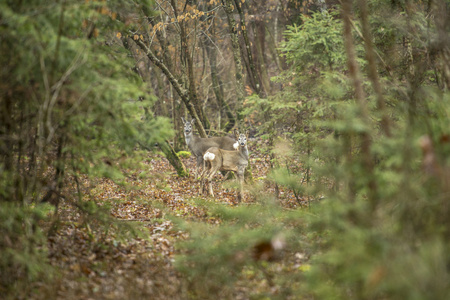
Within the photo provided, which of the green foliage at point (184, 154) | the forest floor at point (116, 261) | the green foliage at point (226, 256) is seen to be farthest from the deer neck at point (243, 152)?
the green foliage at point (226, 256)

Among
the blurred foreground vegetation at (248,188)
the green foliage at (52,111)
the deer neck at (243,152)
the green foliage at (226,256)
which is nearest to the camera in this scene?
the blurred foreground vegetation at (248,188)

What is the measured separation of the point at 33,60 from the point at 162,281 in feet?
10.4

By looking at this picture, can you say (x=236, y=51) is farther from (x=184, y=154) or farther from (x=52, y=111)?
(x=52, y=111)

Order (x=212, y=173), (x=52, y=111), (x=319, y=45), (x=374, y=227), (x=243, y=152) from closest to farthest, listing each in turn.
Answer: (x=374, y=227)
(x=52, y=111)
(x=319, y=45)
(x=212, y=173)
(x=243, y=152)

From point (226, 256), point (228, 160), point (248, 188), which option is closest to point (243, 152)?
point (228, 160)

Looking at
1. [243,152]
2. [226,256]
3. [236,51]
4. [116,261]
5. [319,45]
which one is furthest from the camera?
[236,51]

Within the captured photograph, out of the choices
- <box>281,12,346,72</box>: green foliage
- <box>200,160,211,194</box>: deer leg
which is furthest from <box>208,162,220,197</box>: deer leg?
Result: <box>281,12,346,72</box>: green foliage

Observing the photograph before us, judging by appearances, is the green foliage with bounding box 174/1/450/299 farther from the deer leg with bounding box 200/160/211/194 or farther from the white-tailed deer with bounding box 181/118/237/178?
the white-tailed deer with bounding box 181/118/237/178

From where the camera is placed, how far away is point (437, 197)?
3.86 m

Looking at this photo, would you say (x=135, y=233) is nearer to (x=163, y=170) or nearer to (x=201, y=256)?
(x=201, y=256)

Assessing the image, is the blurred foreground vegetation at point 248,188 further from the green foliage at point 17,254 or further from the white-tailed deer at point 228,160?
the white-tailed deer at point 228,160

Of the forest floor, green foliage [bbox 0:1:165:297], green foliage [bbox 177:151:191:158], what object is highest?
green foliage [bbox 0:1:165:297]

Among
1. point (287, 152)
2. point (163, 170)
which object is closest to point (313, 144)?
point (287, 152)

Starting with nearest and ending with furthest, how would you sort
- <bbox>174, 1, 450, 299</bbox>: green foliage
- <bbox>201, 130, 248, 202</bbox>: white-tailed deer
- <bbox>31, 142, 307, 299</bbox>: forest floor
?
<bbox>174, 1, 450, 299</bbox>: green foliage < <bbox>31, 142, 307, 299</bbox>: forest floor < <bbox>201, 130, 248, 202</bbox>: white-tailed deer
